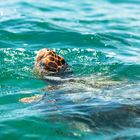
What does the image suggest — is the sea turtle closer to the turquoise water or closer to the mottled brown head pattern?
the mottled brown head pattern

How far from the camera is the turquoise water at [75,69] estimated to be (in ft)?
17.6

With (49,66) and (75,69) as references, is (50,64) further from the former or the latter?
(75,69)

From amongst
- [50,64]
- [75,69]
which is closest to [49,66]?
[50,64]

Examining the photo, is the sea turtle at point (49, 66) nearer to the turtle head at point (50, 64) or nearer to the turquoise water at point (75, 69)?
the turtle head at point (50, 64)

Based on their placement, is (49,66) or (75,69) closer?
(49,66)

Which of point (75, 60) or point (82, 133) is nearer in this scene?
point (82, 133)

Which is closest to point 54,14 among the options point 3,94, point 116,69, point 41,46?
point 41,46

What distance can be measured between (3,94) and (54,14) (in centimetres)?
768

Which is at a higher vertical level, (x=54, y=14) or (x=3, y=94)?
(x=54, y=14)

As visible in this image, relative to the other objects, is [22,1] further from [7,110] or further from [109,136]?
[109,136]

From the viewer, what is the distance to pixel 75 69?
28.7ft

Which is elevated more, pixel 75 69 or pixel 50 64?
pixel 50 64

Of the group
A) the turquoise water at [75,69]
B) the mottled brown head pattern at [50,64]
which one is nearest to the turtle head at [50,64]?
the mottled brown head pattern at [50,64]

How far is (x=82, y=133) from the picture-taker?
519 cm
